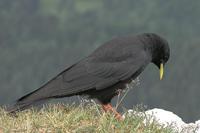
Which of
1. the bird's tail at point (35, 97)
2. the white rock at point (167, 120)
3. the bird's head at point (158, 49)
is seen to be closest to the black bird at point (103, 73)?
the bird's tail at point (35, 97)

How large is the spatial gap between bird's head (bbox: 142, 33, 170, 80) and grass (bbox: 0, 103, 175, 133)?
1505 mm

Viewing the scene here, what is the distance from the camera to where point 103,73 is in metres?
9.82

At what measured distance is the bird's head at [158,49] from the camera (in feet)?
34.0

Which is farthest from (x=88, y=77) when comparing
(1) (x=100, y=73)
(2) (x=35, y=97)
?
(2) (x=35, y=97)

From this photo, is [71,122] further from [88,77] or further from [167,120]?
[167,120]

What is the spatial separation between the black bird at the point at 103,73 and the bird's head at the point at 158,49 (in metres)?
0.12

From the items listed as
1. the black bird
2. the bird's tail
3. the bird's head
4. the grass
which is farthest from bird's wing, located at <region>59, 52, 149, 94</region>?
the bird's head

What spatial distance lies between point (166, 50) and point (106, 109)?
1.60 m

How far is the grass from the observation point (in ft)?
27.6

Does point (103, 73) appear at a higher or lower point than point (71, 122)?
higher

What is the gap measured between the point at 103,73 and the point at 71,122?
1384 millimetres

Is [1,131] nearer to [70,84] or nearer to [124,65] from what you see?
[70,84]

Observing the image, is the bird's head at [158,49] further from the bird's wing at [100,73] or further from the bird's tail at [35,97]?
the bird's tail at [35,97]

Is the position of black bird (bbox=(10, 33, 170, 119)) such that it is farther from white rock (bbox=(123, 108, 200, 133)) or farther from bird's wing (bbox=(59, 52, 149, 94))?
white rock (bbox=(123, 108, 200, 133))
